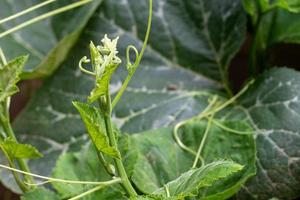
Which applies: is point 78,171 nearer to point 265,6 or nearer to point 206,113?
point 206,113

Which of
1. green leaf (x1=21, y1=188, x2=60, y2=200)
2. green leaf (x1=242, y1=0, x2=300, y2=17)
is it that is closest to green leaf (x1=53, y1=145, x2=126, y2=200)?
green leaf (x1=21, y1=188, x2=60, y2=200)

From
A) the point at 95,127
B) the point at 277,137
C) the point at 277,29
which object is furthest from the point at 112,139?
the point at 277,29

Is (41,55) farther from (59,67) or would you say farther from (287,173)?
(287,173)

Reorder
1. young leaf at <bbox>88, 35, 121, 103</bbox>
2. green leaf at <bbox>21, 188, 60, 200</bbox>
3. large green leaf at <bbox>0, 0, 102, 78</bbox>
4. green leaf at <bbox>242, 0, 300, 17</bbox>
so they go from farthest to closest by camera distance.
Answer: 1. large green leaf at <bbox>0, 0, 102, 78</bbox>
2. green leaf at <bbox>242, 0, 300, 17</bbox>
3. green leaf at <bbox>21, 188, 60, 200</bbox>
4. young leaf at <bbox>88, 35, 121, 103</bbox>

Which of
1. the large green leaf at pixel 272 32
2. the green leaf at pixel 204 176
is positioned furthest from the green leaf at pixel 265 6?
the green leaf at pixel 204 176

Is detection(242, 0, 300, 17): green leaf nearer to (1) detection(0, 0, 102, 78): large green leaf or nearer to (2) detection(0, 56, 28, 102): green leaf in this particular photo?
(1) detection(0, 0, 102, 78): large green leaf

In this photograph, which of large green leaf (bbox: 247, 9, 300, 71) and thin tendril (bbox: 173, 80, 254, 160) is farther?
large green leaf (bbox: 247, 9, 300, 71)

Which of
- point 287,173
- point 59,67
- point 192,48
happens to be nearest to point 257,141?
point 287,173
